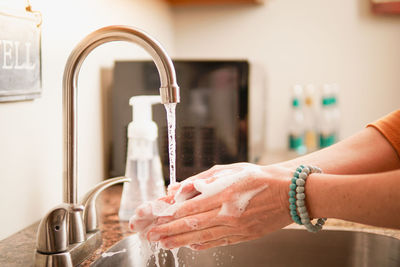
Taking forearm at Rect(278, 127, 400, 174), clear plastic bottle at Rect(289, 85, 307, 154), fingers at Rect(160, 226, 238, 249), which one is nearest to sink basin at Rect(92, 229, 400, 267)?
forearm at Rect(278, 127, 400, 174)

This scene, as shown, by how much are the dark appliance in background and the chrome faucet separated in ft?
1.89

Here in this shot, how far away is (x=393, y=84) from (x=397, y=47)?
16 cm

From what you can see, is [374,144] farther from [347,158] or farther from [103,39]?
[103,39]

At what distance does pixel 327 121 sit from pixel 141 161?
1.17 metres

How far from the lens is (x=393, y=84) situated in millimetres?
2178

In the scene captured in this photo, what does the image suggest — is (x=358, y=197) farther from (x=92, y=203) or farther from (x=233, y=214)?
(x=92, y=203)

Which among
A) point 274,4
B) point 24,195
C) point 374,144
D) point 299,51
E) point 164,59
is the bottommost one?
point 24,195

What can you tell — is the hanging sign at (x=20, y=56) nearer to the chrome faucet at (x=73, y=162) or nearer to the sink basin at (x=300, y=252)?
the chrome faucet at (x=73, y=162)

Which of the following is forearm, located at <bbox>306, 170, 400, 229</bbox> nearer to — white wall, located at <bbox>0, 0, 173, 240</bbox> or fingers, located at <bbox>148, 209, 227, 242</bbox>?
fingers, located at <bbox>148, 209, 227, 242</bbox>

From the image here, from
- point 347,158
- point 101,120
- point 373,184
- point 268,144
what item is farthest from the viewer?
point 268,144

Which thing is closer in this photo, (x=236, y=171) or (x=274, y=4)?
(x=236, y=171)

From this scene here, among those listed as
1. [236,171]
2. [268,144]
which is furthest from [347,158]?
[268,144]

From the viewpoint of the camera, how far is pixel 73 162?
3.03 ft

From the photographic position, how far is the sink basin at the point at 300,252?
110 cm
